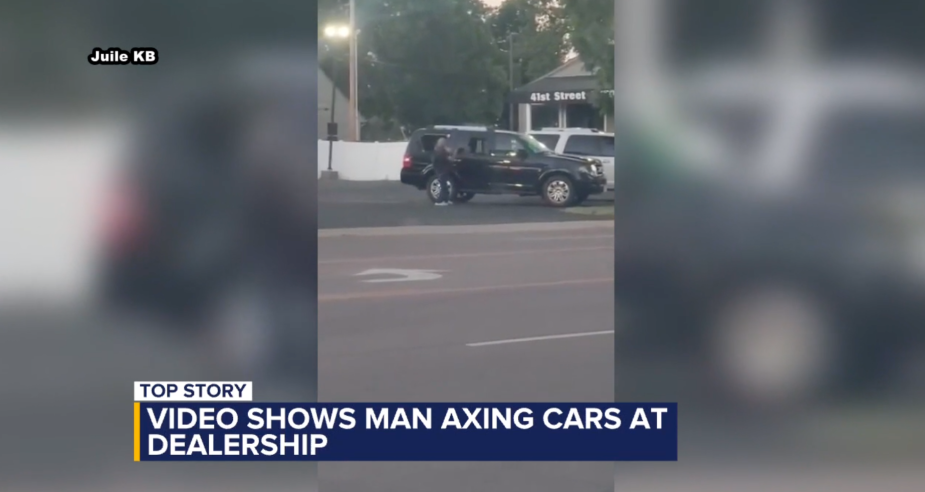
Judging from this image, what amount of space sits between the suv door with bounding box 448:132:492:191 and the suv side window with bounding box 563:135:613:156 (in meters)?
0.30

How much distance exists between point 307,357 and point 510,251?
745 millimetres

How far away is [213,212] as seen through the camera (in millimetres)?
3840

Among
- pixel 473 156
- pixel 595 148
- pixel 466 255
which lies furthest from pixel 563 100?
pixel 466 255

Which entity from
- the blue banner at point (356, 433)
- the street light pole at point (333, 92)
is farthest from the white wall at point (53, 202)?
the street light pole at point (333, 92)

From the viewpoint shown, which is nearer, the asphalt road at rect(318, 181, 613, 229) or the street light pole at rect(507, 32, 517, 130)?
the asphalt road at rect(318, 181, 613, 229)

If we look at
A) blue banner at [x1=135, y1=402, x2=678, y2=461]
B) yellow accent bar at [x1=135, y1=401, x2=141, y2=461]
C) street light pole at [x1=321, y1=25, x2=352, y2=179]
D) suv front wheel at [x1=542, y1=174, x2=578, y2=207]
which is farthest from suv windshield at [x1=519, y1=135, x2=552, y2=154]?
yellow accent bar at [x1=135, y1=401, x2=141, y2=461]

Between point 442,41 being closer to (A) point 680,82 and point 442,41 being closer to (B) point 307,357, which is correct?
(A) point 680,82

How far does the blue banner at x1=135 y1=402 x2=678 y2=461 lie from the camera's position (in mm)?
3936

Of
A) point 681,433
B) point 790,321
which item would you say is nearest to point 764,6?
point 790,321

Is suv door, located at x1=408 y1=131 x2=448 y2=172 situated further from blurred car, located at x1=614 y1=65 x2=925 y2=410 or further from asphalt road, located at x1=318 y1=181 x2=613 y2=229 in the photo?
blurred car, located at x1=614 y1=65 x2=925 y2=410

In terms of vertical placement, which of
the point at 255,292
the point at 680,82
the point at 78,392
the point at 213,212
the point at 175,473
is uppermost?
the point at 680,82

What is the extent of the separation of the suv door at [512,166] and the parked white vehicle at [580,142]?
0.08 m

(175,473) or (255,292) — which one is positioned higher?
(255,292)

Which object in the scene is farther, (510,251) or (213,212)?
(510,251)
